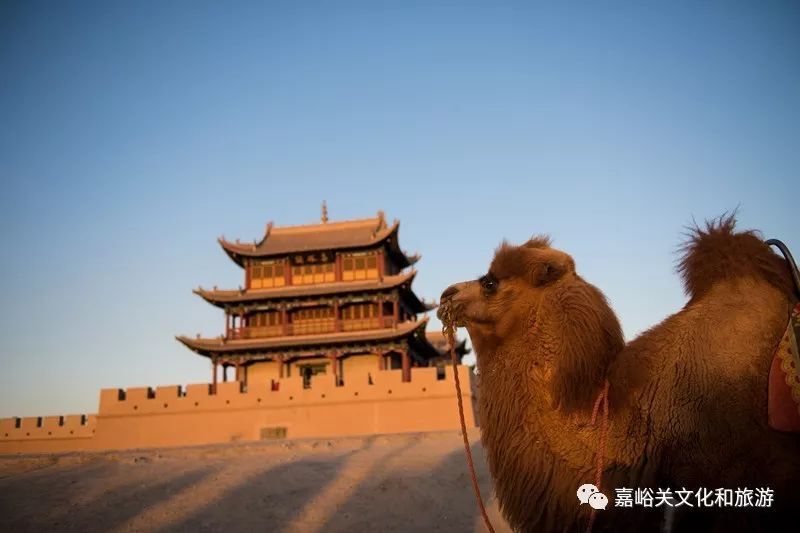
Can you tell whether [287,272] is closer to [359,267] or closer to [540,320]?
[359,267]

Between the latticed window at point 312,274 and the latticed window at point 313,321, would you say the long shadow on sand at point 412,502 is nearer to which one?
the latticed window at point 313,321

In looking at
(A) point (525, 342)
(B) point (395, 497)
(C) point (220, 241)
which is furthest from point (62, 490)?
(C) point (220, 241)

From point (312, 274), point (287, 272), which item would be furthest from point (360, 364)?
point (287, 272)

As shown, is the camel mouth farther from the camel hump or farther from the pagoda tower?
the pagoda tower

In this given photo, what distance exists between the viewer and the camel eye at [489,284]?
10.2 ft

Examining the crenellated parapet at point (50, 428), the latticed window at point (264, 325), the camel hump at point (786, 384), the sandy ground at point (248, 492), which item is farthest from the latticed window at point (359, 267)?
the camel hump at point (786, 384)

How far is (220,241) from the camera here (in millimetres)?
26812

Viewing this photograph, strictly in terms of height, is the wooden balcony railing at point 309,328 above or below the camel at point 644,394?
above

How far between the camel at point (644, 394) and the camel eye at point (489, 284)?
0.12 metres

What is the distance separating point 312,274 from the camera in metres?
26.7

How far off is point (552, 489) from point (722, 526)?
0.67 meters

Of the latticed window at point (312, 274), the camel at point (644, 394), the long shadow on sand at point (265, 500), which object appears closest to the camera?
the camel at point (644, 394)

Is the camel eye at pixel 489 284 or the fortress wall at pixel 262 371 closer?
the camel eye at pixel 489 284

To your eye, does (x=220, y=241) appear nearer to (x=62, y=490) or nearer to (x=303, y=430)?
(x=303, y=430)
